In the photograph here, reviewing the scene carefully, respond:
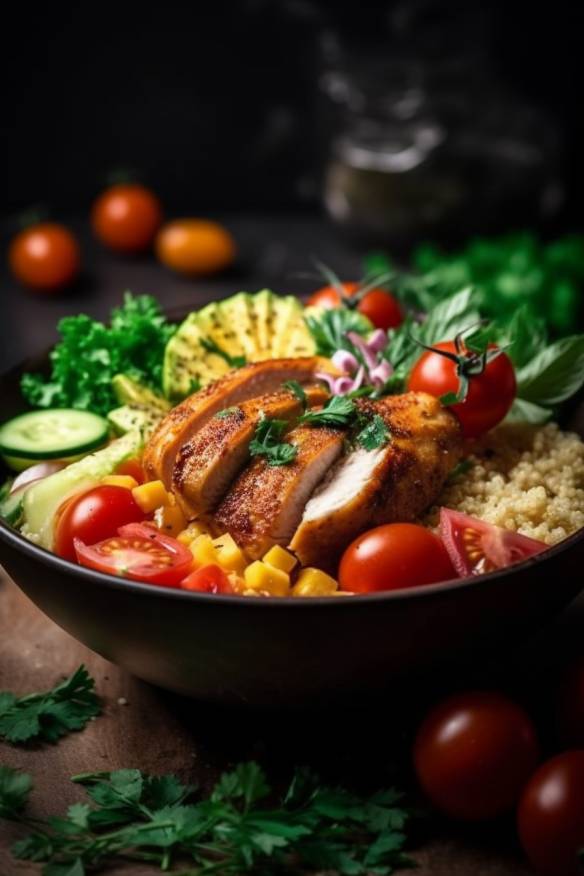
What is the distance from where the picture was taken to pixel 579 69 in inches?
283

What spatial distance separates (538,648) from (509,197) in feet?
12.6

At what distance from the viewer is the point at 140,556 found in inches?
125

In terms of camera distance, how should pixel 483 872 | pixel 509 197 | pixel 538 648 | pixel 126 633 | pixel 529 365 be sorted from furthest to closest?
pixel 509 197, pixel 529 365, pixel 538 648, pixel 126 633, pixel 483 872

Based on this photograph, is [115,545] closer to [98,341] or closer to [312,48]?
[98,341]

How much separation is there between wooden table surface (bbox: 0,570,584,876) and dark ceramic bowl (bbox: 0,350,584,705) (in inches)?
7.4

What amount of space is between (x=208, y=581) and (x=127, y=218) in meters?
4.59

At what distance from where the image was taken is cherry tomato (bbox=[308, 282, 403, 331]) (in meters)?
4.64

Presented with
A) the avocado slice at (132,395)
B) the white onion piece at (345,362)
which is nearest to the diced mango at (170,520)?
the avocado slice at (132,395)

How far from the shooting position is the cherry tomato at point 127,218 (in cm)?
726

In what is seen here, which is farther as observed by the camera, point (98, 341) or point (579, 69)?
point (579, 69)

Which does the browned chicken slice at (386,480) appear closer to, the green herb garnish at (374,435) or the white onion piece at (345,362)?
the green herb garnish at (374,435)

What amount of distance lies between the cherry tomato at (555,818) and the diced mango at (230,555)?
99 cm

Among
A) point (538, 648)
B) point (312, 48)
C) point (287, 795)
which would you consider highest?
point (312, 48)

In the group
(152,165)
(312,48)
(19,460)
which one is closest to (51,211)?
(152,165)
